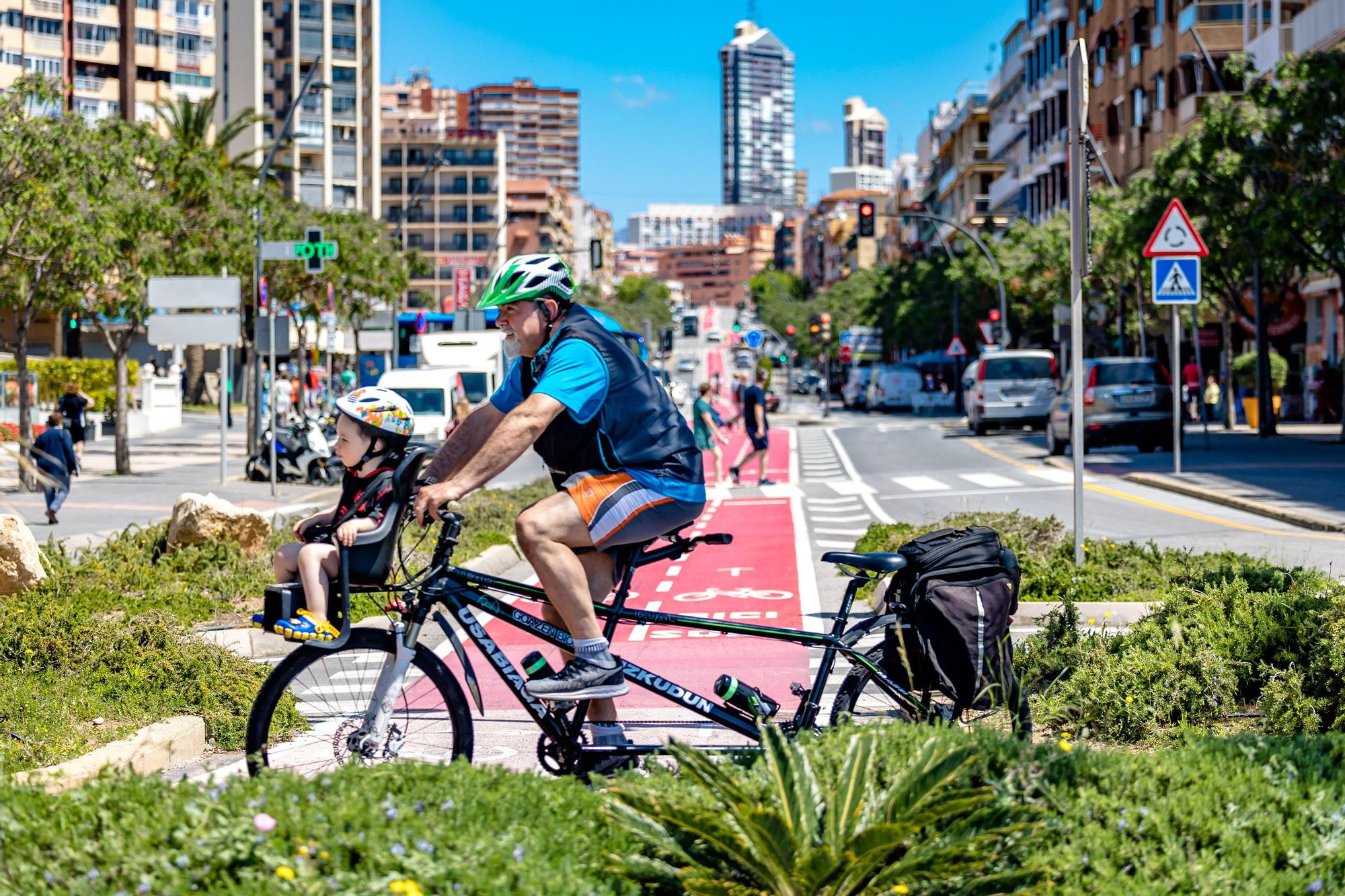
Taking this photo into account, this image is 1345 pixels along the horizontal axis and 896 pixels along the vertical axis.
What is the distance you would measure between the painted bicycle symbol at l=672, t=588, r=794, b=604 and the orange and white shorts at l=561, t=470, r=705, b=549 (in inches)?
257

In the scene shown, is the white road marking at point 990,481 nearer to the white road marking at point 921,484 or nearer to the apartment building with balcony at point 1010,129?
the white road marking at point 921,484

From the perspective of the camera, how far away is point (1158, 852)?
3615 mm

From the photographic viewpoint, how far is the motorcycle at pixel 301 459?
88.8 feet

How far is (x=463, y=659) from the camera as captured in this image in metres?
4.91

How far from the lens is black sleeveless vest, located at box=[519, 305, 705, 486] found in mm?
5000

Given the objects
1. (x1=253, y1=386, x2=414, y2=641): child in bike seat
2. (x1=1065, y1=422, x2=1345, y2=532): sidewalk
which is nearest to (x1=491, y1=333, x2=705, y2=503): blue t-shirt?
(x1=253, y1=386, x2=414, y2=641): child in bike seat

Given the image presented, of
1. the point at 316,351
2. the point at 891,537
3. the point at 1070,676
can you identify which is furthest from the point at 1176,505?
the point at 316,351

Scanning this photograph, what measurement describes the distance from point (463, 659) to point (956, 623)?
4.93 ft

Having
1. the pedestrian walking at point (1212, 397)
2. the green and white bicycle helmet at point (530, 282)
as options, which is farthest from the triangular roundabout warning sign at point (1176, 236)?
the pedestrian walking at point (1212, 397)

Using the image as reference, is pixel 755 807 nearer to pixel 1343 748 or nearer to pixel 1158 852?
pixel 1158 852

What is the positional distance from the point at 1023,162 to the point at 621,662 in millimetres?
83367

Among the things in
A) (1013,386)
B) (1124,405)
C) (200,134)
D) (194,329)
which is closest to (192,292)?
(194,329)

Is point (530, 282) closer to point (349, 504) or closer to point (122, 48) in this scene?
point (349, 504)

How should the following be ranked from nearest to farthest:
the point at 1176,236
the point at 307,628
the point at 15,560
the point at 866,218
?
1. the point at 307,628
2. the point at 15,560
3. the point at 1176,236
4. the point at 866,218
